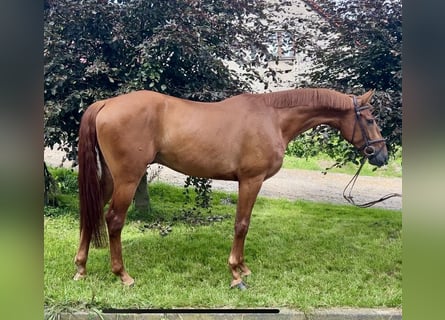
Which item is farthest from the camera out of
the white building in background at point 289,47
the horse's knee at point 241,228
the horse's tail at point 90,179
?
the white building in background at point 289,47

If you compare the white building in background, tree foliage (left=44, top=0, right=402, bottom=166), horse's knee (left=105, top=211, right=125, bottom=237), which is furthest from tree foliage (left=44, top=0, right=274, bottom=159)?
horse's knee (left=105, top=211, right=125, bottom=237)

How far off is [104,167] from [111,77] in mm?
618

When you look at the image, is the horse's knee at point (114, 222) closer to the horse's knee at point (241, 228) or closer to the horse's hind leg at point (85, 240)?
the horse's hind leg at point (85, 240)

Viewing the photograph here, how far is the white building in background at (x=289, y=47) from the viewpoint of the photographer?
308cm

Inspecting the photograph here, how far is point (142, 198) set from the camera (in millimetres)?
3055

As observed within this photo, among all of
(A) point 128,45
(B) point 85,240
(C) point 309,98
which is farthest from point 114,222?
(C) point 309,98

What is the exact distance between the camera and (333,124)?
3035 millimetres

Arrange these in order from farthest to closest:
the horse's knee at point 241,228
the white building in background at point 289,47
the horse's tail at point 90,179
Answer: the white building in background at point 289,47 < the horse's knee at point 241,228 < the horse's tail at point 90,179

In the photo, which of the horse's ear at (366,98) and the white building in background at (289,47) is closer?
the horse's ear at (366,98)

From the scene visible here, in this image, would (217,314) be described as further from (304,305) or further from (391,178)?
(391,178)

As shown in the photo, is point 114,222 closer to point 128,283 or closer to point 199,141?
point 128,283

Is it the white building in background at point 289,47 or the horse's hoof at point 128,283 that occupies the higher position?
the white building in background at point 289,47

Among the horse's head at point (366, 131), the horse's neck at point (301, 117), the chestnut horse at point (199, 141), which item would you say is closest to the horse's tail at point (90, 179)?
the chestnut horse at point (199, 141)

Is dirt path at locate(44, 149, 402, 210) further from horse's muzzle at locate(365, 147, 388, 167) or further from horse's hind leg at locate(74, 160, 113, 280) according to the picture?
horse's hind leg at locate(74, 160, 113, 280)
